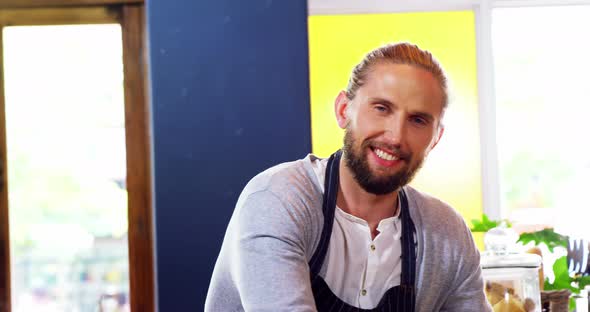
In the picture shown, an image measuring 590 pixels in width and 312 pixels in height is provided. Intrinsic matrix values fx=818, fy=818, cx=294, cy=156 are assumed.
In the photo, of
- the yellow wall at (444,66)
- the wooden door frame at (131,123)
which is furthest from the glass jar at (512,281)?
the yellow wall at (444,66)

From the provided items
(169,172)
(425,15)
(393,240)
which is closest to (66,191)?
(169,172)

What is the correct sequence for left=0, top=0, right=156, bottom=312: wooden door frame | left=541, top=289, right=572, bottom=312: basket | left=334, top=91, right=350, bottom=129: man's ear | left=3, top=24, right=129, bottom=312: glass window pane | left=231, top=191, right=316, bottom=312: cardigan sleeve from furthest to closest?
left=3, top=24, right=129, bottom=312: glass window pane < left=0, top=0, right=156, bottom=312: wooden door frame < left=541, top=289, right=572, bottom=312: basket < left=334, top=91, right=350, bottom=129: man's ear < left=231, top=191, right=316, bottom=312: cardigan sleeve

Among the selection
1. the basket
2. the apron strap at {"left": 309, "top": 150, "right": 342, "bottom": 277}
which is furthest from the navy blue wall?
the basket

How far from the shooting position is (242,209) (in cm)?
142

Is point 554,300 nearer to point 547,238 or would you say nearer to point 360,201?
point 547,238

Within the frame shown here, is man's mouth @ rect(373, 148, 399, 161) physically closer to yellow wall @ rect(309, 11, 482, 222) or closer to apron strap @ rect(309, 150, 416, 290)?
apron strap @ rect(309, 150, 416, 290)

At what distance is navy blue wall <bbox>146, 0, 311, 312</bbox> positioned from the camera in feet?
6.63

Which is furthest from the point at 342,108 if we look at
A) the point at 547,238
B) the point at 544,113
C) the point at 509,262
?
the point at 544,113

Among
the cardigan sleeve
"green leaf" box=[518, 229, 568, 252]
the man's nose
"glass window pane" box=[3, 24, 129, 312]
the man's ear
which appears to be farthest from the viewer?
"glass window pane" box=[3, 24, 129, 312]

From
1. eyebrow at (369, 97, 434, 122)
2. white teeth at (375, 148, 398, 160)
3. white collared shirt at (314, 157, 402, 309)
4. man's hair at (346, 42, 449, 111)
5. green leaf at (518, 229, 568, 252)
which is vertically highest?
man's hair at (346, 42, 449, 111)

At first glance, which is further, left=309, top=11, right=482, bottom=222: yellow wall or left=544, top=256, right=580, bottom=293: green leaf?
left=309, top=11, right=482, bottom=222: yellow wall

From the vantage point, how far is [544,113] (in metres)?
4.77

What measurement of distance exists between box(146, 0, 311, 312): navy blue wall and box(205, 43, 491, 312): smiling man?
472 millimetres

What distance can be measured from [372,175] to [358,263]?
0.55 feet
